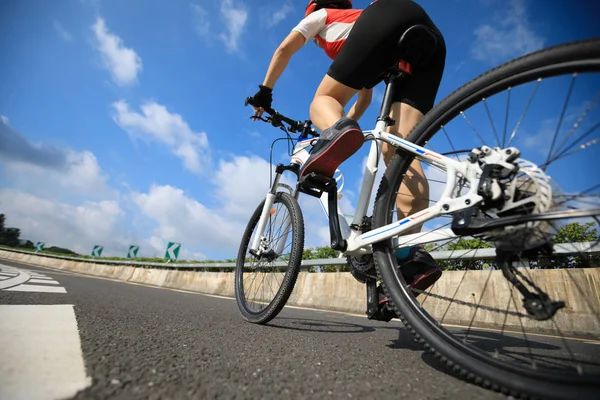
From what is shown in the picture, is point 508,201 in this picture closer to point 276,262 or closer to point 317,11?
point 317,11

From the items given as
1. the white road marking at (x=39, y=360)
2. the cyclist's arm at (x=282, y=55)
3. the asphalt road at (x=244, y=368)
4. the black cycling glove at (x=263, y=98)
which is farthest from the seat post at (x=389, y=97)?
the white road marking at (x=39, y=360)

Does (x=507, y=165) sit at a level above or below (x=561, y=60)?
below

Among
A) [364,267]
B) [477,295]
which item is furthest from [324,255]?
[364,267]

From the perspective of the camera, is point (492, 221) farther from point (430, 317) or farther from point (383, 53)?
point (383, 53)

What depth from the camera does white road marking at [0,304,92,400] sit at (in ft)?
2.40

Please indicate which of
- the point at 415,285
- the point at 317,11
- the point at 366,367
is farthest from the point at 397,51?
the point at 366,367

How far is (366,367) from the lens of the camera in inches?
49.5

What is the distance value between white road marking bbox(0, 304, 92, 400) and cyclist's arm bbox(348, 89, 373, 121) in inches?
99.7

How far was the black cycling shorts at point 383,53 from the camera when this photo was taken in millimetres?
1900

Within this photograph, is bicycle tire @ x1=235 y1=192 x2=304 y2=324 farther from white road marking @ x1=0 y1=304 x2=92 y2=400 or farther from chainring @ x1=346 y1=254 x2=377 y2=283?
white road marking @ x1=0 y1=304 x2=92 y2=400

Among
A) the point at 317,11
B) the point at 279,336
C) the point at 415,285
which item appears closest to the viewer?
the point at 415,285

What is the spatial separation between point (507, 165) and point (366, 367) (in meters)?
0.97

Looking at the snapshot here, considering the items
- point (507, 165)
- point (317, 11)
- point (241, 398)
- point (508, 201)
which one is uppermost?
point (317, 11)

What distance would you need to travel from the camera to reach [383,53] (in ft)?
6.41
